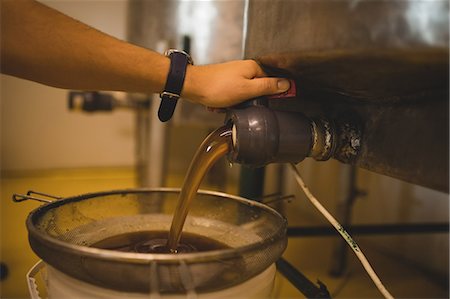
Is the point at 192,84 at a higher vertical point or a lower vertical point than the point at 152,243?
higher

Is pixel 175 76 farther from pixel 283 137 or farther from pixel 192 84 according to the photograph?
pixel 283 137

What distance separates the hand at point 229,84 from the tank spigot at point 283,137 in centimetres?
3

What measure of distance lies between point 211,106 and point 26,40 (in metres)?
0.24

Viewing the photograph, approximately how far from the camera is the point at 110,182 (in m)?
1.86

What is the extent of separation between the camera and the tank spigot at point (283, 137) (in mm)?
422

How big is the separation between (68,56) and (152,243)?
275mm

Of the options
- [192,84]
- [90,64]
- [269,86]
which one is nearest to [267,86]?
[269,86]

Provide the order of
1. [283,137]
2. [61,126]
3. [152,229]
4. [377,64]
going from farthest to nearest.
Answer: [61,126] → [152,229] → [283,137] → [377,64]

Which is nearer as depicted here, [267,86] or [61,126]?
[267,86]

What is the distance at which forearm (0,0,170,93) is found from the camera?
0.43 m

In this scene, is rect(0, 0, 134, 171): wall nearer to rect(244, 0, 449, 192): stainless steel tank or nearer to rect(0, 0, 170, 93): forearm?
rect(0, 0, 170, 93): forearm

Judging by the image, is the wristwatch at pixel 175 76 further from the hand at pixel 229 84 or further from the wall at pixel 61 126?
the wall at pixel 61 126

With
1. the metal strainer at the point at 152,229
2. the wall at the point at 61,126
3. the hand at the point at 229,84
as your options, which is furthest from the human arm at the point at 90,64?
the wall at the point at 61,126

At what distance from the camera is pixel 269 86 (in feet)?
1.57
